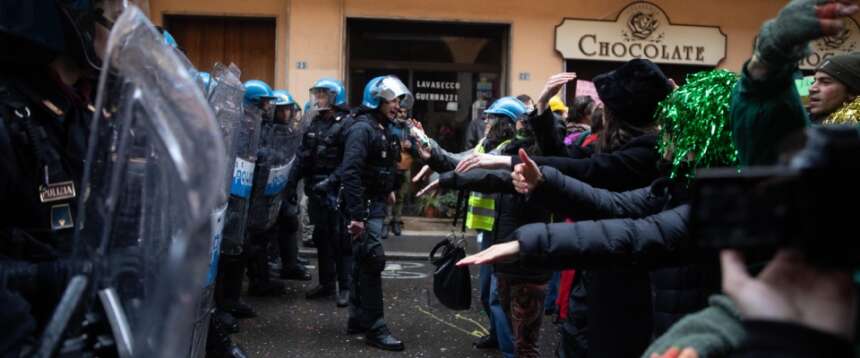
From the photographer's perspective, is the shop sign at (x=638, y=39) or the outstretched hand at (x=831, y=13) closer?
the outstretched hand at (x=831, y=13)

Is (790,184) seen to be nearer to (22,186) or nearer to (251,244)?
(22,186)

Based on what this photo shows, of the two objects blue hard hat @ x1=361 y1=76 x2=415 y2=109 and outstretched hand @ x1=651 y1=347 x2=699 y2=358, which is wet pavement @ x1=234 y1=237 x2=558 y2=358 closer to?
blue hard hat @ x1=361 y1=76 x2=415 y2=109

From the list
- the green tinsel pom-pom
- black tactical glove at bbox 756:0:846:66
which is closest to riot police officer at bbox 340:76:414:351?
the green tinsel pom-pom

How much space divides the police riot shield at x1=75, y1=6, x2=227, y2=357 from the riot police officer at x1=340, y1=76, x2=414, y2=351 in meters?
3.62

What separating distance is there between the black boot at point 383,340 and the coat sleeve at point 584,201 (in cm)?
285

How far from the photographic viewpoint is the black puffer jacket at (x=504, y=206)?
11.2 feet

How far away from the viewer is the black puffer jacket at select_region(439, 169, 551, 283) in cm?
341

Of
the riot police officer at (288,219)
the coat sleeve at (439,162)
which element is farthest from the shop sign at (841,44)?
the coat sleeve at (439,162)

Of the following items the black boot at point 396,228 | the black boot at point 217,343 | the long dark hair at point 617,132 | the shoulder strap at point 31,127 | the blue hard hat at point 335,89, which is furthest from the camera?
the black boot at point 396,228

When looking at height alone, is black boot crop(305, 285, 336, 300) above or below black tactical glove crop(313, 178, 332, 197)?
below

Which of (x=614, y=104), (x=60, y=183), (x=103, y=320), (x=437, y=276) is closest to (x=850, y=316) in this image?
(x=103, y=320)

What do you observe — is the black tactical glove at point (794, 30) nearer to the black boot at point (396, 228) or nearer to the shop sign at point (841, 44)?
the black boot at point (396, 228)

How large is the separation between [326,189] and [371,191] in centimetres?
71

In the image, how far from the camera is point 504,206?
4.44 meters
